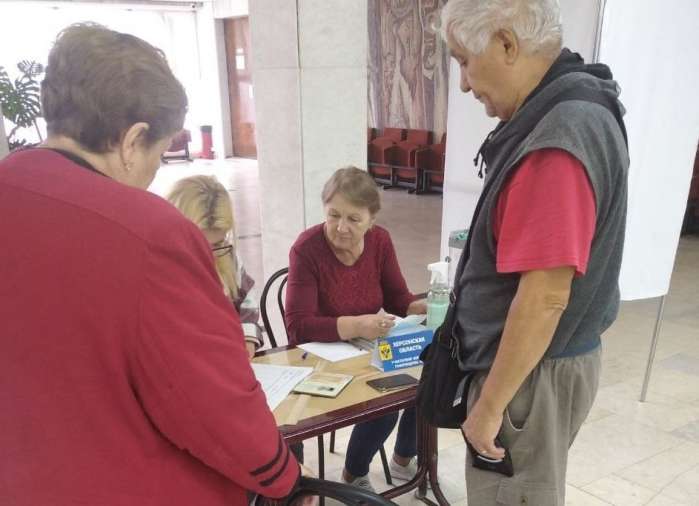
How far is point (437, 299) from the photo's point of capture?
194cm

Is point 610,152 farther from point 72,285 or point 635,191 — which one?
point 635,191

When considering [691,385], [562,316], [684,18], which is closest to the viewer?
[562,316]

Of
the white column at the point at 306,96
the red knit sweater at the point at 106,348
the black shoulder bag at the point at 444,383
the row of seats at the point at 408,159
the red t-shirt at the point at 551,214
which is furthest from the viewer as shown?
the row of seats at the point at 408,159

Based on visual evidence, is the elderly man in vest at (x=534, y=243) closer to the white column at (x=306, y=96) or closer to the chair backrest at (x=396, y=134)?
the white column at (x=306, y=96)

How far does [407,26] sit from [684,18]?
7457 millimetres

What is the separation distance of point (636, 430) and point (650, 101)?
1.55 metres

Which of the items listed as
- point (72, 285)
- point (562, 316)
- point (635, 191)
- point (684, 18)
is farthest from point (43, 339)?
point (684, 18)

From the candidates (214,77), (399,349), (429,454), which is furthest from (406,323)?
(214,77)

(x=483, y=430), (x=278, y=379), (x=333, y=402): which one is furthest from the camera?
(x=278, y=379)

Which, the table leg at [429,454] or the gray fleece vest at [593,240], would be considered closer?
the gray fleece vest at [593,240]

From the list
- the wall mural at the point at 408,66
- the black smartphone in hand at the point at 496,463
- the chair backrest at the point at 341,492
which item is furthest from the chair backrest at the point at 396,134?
the chair backrest at the point at 341,492

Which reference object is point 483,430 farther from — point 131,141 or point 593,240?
point 131,141

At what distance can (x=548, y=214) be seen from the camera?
102 cm

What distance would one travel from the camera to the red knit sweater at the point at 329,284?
1.98 meters
